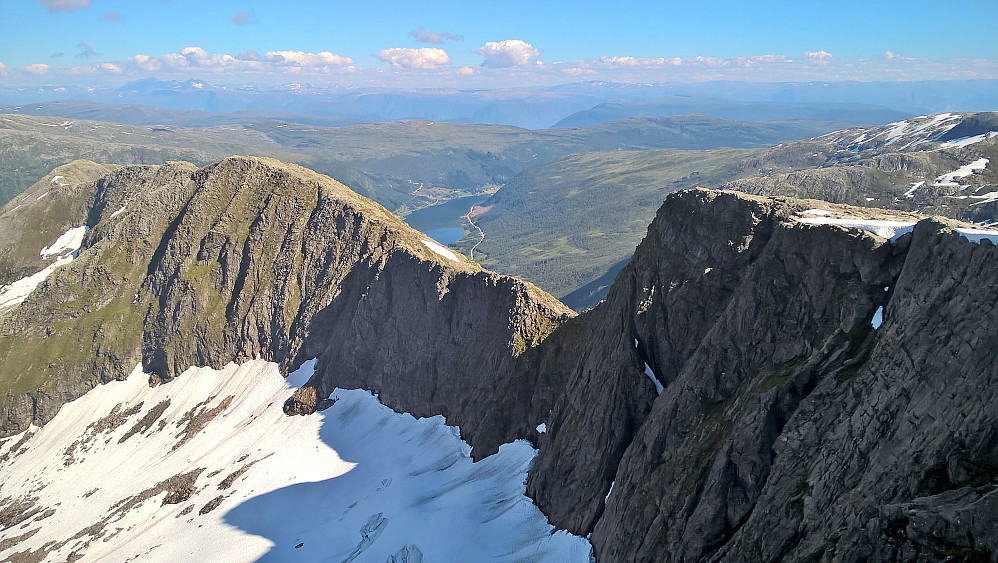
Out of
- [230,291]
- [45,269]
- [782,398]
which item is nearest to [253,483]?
[230,291]

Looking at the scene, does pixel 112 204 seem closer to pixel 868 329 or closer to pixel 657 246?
pixel 657 246

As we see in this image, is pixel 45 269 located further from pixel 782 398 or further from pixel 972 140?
pixel 972 140

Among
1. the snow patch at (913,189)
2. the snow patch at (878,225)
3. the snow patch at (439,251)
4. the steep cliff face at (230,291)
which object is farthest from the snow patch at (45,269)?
the snow patch at (913,189)

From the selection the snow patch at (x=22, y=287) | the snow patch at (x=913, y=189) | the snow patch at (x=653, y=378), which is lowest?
the snow patch at (x=22, y=287)

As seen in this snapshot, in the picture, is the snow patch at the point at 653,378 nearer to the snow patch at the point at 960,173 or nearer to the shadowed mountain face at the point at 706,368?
the shadowed mountain face at the point at 706,368

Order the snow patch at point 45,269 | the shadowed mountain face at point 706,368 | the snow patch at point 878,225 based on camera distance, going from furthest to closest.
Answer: the snow patch at point 45,269
the snow patch at point 878,225
the shadowed mountain face at point 706,368

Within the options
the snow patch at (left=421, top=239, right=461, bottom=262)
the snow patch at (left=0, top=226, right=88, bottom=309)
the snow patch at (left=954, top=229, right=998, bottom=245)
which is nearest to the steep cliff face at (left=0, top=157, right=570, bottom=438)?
the snow patch at (left=421, top=239, right=461, bottom=262)
